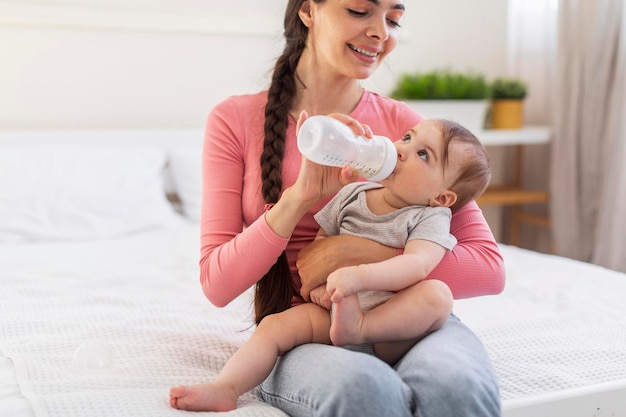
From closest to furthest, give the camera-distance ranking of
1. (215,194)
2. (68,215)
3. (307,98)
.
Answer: (215,194) → (307,98) → (68,215)

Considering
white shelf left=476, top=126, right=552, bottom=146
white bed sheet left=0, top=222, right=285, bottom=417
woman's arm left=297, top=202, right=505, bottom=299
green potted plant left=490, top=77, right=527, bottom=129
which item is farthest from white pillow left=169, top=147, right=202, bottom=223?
woman's arm left=297, top=202, right=505, bottom=299

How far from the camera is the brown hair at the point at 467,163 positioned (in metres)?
1.21

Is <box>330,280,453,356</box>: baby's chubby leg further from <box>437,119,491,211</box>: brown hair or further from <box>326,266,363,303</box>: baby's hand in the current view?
<box>437,119,491,211</box>: brown hair

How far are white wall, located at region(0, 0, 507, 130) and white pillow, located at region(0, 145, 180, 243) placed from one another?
258mm

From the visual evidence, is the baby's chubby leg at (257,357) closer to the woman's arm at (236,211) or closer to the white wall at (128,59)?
the woman's arm at (236,211)

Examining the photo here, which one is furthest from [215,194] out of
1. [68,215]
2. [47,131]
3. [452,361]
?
[47,131]

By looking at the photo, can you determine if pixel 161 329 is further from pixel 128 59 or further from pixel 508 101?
pixel 508 101

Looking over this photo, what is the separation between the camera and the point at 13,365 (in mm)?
1245

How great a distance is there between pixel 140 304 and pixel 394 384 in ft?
2.66

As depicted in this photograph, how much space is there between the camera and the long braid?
4.36 feet

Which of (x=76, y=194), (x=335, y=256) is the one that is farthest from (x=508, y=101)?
(x=335, y=256)

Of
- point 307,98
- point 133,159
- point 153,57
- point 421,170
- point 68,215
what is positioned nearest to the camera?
point 421,170

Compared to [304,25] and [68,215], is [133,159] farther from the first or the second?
[304,25]

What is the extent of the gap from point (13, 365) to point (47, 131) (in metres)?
1.62
